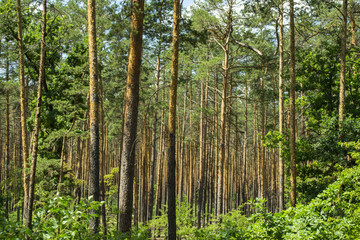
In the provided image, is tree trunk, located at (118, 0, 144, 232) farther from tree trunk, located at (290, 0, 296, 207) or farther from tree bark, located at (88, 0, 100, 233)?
tree trunk, located at (290, 0, 296, 207)

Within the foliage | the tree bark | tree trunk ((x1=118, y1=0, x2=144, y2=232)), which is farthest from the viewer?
the tree bark

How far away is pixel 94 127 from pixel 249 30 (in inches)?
444

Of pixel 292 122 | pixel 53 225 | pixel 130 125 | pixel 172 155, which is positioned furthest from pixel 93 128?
pixel 292 122

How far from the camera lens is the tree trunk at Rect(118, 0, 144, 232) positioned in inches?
300

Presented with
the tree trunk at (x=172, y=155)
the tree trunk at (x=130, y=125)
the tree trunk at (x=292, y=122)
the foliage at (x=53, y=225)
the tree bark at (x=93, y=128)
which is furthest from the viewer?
the tree trunk at (x=292, y=122)

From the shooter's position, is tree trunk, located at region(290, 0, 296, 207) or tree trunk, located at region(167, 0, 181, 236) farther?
tree trunk, located at region(290, 0, 296, 207)

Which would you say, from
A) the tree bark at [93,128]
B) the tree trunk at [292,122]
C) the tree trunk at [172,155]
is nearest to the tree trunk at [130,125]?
the tree bark at [93,128]

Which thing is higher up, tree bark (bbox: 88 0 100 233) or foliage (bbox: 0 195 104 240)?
tree bark (bbox: 88 0 100 233)

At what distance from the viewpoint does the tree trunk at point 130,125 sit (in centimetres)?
763

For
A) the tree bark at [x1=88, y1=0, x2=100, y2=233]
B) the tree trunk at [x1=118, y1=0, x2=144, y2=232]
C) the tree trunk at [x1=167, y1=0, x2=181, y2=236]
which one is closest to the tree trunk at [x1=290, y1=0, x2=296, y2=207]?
the tree trunk at [x1=167, y1=0, x2=181, y2=236]

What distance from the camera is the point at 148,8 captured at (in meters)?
15.2

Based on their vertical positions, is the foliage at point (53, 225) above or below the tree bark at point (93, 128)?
below

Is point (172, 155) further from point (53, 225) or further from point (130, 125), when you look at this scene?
point (53, 225)

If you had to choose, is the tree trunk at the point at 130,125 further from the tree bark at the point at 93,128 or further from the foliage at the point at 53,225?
the foliage at the point at 53,225
